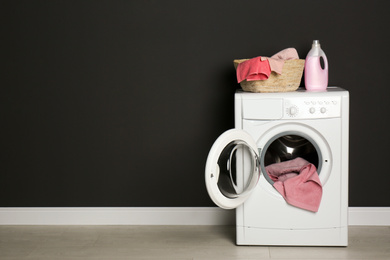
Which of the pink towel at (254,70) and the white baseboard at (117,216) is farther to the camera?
the white baseboard at (117,216)

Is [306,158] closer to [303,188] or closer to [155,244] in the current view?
[303,188]

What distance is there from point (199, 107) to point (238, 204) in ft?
2.58

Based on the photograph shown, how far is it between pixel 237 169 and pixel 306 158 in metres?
0.40

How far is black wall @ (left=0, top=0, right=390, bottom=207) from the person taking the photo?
3.40 metres

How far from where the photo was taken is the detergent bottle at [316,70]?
3.17 metres

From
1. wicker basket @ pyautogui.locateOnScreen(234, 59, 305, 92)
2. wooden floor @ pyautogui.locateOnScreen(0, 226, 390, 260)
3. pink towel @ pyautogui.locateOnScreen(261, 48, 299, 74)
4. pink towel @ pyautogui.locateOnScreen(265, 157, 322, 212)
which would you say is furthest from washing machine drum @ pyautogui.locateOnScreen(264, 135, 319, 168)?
wooden floor @ pyautogui.locateOnScreen(0, 226, 390, 260)

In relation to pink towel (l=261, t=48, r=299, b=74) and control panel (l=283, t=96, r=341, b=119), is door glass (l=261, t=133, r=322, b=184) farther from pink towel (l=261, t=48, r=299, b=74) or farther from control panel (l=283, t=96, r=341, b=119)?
pink towel (l=261, t=48, r=299, b=74)

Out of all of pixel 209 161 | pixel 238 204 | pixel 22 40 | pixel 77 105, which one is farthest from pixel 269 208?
pixel 22 40

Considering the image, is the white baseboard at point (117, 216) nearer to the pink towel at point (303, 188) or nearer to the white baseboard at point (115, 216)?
the white baseboard at point (115, 216)

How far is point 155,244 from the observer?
325 cm

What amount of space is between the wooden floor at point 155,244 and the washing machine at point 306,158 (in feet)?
0.30

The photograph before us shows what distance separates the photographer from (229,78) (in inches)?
137

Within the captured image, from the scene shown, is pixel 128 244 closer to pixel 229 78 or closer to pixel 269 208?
pixel 269 208

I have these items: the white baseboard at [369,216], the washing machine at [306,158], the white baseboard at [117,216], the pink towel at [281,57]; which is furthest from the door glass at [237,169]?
the white baseboard at [369,216]
